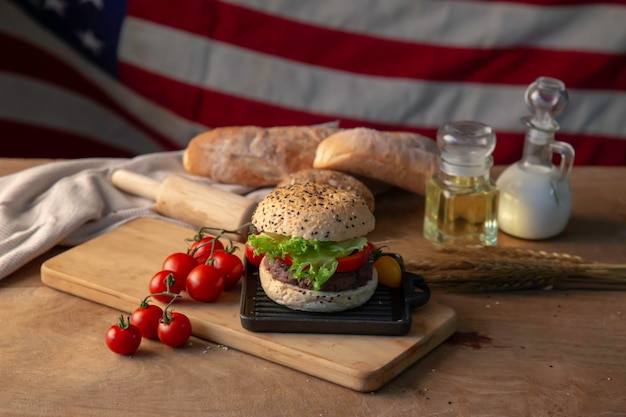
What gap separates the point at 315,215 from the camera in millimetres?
1969

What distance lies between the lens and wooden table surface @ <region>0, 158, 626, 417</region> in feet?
5.83

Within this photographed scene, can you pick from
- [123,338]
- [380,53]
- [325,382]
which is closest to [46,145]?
[380,53]

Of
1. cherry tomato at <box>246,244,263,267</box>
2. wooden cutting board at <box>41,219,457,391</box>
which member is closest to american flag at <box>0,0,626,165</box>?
wooden cutting board at <box>41,219,457,391</box>

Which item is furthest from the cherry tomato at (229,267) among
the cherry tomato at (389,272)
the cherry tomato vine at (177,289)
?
the cherry tomato at (389,272)

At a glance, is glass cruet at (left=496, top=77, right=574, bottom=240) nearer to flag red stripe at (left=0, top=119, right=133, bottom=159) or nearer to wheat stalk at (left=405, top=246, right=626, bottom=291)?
wheat stalk at (left=405, top=246, right=626, bottom=291)

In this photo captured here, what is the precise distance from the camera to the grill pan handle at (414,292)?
2021 millimetres

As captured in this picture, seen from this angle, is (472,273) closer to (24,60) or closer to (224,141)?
(224,141)

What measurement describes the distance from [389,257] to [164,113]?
2.42 meters

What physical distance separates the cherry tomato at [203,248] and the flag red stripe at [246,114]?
192cm

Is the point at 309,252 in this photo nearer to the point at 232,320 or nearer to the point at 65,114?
the point at 232,320

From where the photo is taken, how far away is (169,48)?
4160 millimetres

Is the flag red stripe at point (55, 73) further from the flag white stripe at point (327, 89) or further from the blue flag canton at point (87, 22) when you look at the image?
the flag white stripe at point (327, 89)

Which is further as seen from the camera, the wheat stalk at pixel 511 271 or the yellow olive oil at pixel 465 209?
the yellow olive oil at pixel 465 209

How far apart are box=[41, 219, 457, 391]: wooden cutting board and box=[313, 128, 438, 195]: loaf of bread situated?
0.51m
